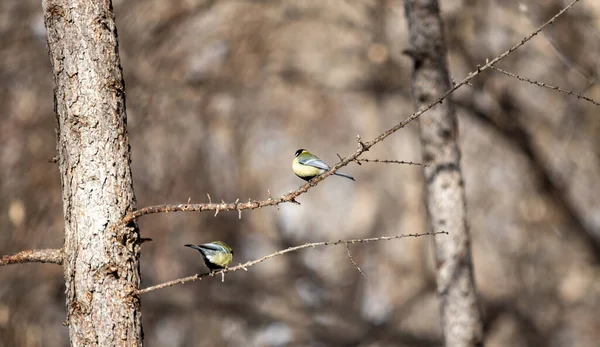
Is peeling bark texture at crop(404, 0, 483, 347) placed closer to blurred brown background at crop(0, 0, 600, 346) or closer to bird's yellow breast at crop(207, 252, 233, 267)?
bird's yellow breast at crop(207, 252, 233, 267)

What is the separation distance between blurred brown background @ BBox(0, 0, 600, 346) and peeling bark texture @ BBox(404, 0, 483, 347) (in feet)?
12.6

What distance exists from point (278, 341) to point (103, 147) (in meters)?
6.45

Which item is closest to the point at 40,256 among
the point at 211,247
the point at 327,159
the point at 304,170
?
the point at 211,247

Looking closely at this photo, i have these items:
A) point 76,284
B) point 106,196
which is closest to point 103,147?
point 106,196

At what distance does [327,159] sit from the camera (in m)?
9.34

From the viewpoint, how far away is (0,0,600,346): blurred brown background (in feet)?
25.8

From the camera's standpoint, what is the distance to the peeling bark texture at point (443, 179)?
13.8ft

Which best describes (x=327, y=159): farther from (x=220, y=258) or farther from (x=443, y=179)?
(x=220, y=258)

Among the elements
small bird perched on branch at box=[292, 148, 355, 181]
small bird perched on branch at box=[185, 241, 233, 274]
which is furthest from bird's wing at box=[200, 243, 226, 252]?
small bird perched on branch at box=[292, 148, 355, 181]

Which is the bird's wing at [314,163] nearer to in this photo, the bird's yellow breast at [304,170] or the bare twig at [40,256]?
the bird's yellow breast at [304,170]

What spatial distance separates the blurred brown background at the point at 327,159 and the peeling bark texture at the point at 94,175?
4473 mm

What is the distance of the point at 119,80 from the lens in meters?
2.85

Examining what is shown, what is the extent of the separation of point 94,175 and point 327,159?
22.1ft

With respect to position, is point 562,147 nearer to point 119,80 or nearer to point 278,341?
point 278,341
